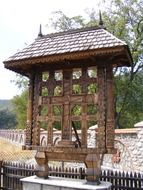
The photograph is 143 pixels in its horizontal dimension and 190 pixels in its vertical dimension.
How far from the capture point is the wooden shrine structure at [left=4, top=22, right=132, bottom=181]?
18.3 feet

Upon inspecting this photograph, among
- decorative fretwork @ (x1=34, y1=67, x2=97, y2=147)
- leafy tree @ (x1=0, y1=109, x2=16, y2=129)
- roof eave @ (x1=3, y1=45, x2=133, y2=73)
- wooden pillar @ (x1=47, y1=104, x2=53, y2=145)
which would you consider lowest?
wooden pillar @ (x1=47, y1=104, x2=53, y2=145)

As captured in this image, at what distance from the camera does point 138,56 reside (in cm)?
2392

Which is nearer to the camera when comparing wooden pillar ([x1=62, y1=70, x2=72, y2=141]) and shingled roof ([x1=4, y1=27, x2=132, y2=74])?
shingled roof ([x1=4, y1=27, x2=132, y2=74])

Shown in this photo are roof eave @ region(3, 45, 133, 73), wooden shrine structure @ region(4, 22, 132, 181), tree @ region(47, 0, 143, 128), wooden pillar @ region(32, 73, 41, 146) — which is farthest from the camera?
tree @ region(47, 0, 143, 128)

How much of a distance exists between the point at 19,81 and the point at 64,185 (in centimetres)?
2516

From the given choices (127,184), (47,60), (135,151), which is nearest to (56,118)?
(47,60)

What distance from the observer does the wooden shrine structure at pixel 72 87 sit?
557cm

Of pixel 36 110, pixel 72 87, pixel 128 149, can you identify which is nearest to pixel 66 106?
pixel 72 87

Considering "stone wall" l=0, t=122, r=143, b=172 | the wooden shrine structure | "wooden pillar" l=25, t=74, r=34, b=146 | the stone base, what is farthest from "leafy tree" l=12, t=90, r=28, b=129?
the stone base

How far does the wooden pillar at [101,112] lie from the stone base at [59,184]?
66cm

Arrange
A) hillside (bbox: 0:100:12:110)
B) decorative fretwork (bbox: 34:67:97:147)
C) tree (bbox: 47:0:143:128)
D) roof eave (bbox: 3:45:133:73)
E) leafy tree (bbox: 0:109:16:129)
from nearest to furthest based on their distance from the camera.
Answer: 1. roof eave (bbox: 3:45:133:73)
2. decorative fretwork (bbox: 34:67:97:147)
3. tree (bbox: 47:0:143:128)
4. leafy tree (bbox: 0:109:16:129)
5. hillside (bbox: 0:100:12:110)

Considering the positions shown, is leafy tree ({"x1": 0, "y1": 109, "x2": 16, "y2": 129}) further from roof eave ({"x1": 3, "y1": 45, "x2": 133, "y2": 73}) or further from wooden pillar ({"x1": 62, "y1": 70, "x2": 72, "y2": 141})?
wooden pillar ({"x1": 62, "y1": 70, "x2": 72, "y2": 141})

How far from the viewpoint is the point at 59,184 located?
18.7 feet

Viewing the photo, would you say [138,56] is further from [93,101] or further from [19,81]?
[93,101]
